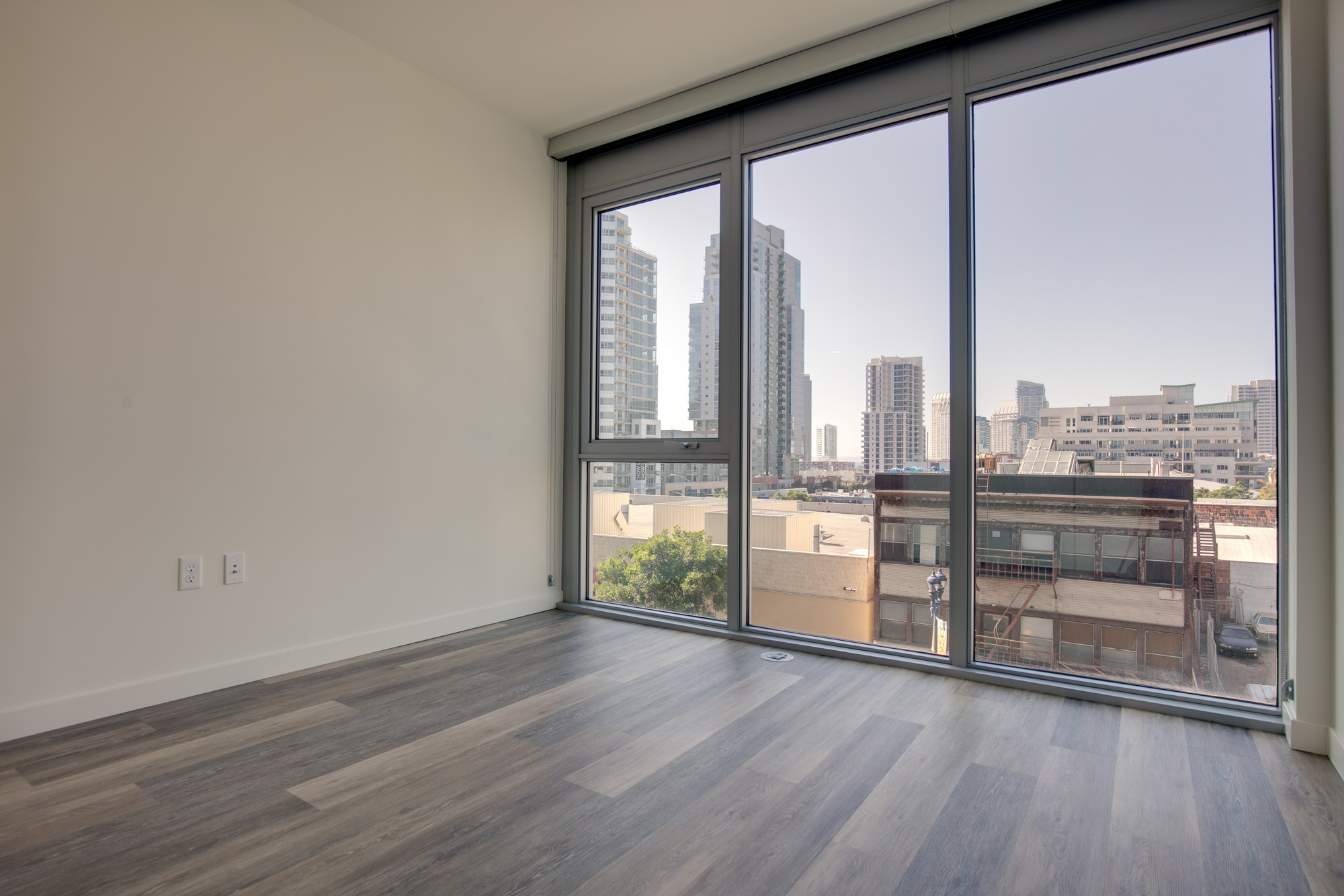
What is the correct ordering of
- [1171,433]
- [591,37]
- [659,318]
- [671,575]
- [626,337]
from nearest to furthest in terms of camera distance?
[1171,433] < [591,37] < [671,575] < [659,318] < [626,337]

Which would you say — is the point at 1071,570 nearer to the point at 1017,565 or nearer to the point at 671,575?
the point at 1017,565

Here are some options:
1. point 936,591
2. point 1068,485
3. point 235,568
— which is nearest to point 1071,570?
point 1068,485

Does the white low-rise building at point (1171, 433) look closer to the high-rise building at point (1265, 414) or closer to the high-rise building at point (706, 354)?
the high-rise building at point (1265, 414)

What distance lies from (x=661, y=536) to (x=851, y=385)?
136 cm

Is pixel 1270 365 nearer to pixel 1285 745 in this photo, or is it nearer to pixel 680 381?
pixel 1285 745

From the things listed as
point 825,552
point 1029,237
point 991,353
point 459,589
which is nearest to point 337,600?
point 459,589

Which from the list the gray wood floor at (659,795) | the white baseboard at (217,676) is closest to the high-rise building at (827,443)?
the gray wood floor at (659,795)

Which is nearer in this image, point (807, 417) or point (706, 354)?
point (807, 417)

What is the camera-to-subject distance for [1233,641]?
8.02 ft

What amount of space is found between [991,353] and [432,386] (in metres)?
2.60

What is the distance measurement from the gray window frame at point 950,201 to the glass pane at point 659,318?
0.08 m

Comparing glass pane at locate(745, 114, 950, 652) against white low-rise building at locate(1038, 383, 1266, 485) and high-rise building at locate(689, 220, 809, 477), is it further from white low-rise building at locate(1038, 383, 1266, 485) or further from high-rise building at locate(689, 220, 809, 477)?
white low-rise building at locate(1038, 383, 1266, 485)

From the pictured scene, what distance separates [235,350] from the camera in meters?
2.74

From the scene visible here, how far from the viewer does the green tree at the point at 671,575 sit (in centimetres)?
366
